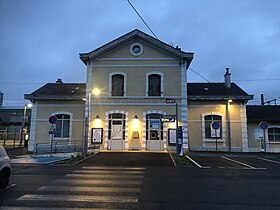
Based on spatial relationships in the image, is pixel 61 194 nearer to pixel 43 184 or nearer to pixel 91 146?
pixel 43 184

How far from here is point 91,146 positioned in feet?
65.2

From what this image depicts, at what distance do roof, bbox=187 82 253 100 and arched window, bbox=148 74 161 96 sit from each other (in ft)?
8.89

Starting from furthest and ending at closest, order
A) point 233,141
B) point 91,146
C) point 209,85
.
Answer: point 209,85 < point 233,141 < point 91,146

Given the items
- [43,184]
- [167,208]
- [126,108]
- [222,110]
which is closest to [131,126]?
[126,108]

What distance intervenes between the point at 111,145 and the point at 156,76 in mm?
6662

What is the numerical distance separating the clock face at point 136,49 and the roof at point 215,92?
5593 mm

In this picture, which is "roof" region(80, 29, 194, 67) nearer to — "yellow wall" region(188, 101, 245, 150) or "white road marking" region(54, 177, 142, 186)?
"yellow wall" region(188, 101, 245, 150)

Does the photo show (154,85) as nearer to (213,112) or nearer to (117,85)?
(117,85)

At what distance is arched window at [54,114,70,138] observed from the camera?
21312 mm

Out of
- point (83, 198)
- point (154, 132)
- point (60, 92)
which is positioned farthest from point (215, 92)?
point (83, 198)

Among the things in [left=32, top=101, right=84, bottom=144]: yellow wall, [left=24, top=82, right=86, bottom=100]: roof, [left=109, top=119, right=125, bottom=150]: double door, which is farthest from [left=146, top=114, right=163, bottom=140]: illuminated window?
[left=24, top=82, right=86, bottom=100]: roof

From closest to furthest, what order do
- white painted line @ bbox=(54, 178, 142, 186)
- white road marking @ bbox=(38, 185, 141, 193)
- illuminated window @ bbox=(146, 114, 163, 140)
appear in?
1. white road marking @ bbox=(38, 185, 141, 193)
2. white painted line @ bbox=(54, 178, 142, 186)
3. illuminated window @ bbox=(146, 114, 163, 140)

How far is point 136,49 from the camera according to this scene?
21562mm

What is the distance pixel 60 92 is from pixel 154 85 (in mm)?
8506
